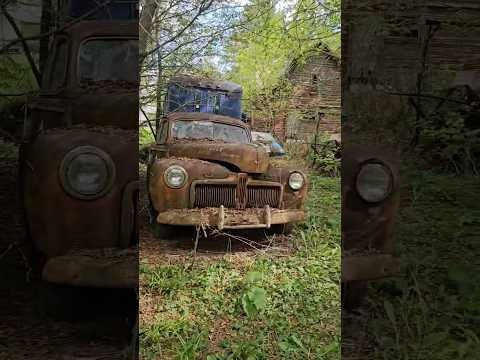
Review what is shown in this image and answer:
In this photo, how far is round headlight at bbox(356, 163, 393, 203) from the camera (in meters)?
2.16

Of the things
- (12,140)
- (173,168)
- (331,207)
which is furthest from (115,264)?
(331,207)

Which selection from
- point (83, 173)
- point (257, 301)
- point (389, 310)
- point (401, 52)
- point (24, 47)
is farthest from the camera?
point (401, 52)

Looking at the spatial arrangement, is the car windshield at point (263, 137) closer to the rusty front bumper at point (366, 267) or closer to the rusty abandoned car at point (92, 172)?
the rusty abandoned car at point (92, 172)

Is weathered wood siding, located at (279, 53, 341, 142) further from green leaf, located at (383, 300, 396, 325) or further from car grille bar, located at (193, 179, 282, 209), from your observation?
green leaf, located at (383, 300, 396, 325)

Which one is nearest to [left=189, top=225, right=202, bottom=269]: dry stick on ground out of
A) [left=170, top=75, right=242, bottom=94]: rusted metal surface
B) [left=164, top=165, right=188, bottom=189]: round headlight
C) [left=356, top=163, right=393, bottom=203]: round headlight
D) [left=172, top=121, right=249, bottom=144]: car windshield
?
[left=164, top=165, right=188, bottom=189]: round headlight

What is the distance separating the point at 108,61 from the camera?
82.4 inches

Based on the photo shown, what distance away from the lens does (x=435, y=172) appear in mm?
2885

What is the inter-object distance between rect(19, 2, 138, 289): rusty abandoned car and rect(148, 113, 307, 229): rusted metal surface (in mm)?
119

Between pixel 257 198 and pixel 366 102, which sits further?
pixel 366 102

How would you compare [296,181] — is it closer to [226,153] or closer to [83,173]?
[226,153]

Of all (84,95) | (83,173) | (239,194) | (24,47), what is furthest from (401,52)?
(24,47)

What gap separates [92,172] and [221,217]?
54 centimetres

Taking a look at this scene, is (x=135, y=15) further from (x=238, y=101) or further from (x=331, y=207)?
(x=331, y=207)

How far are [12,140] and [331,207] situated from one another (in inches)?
55.9
